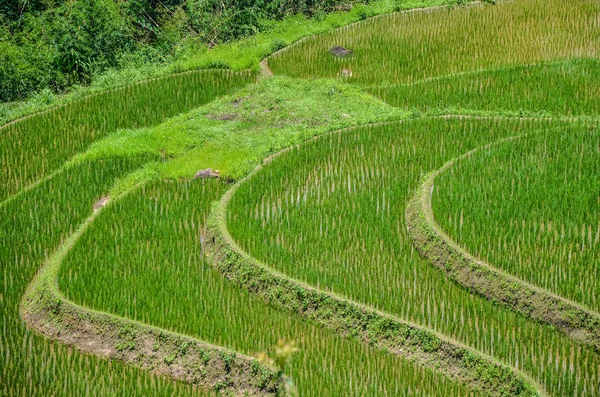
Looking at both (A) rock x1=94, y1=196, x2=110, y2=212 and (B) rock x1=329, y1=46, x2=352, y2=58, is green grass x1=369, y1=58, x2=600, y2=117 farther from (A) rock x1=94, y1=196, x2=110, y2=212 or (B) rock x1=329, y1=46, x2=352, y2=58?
(A) rock x1=94, y1=196, x2=110, y2=212

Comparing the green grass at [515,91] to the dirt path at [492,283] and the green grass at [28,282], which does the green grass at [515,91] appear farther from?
the green grass at [28,282]

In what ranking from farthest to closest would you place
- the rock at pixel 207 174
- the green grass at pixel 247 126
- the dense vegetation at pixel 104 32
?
the dense vegetation at pixel 104 32
the green grass at pixel 247 126
the rock at pixel 207 174

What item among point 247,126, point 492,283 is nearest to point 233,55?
point 247,126

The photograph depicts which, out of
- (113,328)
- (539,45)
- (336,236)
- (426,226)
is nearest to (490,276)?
(426,226)

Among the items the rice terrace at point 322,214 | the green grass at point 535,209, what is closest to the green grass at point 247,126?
the rice terrace at point 322,214

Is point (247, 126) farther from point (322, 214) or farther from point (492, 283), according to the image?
point (492, 283)

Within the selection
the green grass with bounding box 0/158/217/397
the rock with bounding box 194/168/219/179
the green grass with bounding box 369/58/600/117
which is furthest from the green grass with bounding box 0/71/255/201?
the green grass with bounding box 369/58/600/117

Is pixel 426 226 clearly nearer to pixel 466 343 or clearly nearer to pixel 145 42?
pixel 466 343
